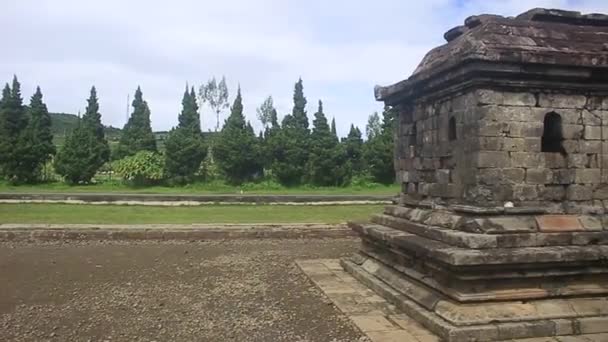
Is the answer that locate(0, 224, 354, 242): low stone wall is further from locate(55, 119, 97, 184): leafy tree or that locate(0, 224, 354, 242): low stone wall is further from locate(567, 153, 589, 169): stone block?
locate(55, 119, 97, 184): leafy tree

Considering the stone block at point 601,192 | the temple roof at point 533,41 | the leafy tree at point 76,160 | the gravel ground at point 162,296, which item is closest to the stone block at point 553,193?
the stone block at point 601,192

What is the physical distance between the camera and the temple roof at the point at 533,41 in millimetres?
5332

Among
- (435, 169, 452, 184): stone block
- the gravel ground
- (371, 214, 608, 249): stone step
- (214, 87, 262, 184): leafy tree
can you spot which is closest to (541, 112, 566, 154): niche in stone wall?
(371, 214, 608, 249): stone step

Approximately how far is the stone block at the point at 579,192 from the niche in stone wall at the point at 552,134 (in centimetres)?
39

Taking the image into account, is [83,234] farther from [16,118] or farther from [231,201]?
[16,118]

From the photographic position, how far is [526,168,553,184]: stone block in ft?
18.1

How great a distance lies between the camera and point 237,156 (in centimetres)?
3055

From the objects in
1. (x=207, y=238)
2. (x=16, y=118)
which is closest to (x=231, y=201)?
(x=207, y=238)

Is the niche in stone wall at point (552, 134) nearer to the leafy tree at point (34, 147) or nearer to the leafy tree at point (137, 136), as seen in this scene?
the leafy tree at point (34, 147)

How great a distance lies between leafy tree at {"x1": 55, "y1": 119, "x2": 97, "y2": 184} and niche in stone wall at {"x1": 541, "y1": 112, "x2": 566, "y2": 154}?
2865 cm

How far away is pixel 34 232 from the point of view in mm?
11156

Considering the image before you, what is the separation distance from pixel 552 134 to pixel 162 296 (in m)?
4.91

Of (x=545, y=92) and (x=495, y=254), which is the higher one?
(x=545, y=92)

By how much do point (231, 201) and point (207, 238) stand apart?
20.2 ft
